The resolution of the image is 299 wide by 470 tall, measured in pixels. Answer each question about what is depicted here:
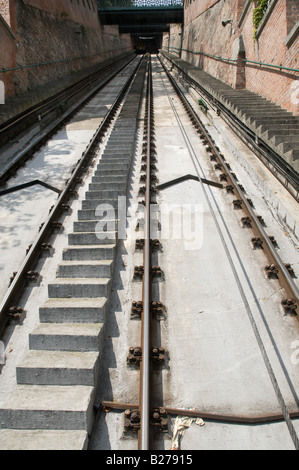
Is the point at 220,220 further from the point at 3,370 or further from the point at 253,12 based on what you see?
the point at 253,12

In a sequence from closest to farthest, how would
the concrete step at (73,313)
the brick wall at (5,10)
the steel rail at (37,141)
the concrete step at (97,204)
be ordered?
the concrete step at (73,313)
the concrete step at (97,204)
the steel rail at (37,141)
the brick wall at (5,10)

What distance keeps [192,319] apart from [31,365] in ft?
6.39

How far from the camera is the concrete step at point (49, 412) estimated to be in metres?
3.09

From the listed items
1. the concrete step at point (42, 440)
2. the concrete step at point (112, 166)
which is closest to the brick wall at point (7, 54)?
the concrete step at point (112, 166)

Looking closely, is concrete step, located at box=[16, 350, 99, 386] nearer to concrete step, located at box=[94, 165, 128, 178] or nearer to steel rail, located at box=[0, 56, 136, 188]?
concrete step, located at box=[94, 165, 128, 178]

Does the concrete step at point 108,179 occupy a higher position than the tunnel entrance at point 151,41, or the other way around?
the tunnel entrance at point 151,41

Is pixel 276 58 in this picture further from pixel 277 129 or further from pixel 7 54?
pixel 7 54

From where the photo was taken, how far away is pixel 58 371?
3.48m

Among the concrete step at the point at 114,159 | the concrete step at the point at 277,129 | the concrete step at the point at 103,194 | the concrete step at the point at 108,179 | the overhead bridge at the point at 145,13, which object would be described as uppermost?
the overhead bridge at the point at 145,13

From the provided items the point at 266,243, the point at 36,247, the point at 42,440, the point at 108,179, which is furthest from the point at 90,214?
the point at 42,440

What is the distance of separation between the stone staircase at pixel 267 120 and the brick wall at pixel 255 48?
385 millimetres

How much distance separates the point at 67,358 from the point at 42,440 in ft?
2.60

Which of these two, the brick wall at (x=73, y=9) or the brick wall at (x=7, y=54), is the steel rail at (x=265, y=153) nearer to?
the brick wall at (x=7, y=54)

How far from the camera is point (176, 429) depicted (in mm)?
3148
